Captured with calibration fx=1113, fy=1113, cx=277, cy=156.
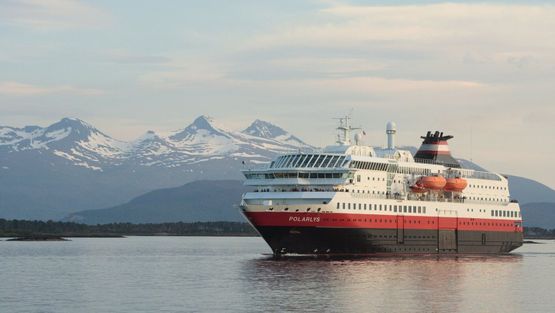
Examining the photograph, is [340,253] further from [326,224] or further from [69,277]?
[69,277]

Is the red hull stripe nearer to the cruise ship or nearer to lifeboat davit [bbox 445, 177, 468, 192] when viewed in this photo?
the cruise ship

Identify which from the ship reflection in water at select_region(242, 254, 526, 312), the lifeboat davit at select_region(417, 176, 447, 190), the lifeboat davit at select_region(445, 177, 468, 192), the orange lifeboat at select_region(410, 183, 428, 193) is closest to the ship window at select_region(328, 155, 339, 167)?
the ship reflection in water at select_region(242, 254, 526, 312)

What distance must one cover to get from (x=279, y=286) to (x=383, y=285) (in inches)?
292

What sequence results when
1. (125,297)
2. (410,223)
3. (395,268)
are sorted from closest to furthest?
(125,297) < (395,268) < (410,223)

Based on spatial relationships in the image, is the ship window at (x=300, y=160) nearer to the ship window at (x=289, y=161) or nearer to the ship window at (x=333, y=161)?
the ship window at (x=289, y=161)

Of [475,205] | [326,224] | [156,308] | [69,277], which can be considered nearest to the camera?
[156,308]

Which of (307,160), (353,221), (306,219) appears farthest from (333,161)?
(306,219)

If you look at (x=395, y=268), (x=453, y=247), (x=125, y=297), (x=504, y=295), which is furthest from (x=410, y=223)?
(x=125, y=297)

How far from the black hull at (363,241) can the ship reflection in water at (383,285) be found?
4.98ft

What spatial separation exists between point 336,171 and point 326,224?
5.52 m

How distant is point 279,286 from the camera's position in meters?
73.0

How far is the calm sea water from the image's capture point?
63.5 metres

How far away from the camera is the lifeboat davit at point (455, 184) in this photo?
112 metres

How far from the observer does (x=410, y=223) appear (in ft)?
348
